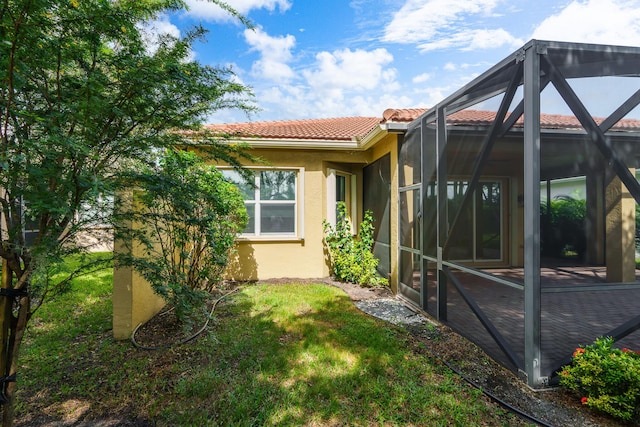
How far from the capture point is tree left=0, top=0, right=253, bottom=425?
66.2 inches

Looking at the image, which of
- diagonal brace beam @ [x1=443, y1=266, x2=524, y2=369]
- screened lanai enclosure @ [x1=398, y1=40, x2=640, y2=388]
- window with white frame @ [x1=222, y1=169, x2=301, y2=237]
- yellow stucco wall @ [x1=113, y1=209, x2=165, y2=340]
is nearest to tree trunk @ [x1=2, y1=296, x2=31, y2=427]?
yellow stucco wall @ [x1=113, y1=209, x2=165, y2=340]

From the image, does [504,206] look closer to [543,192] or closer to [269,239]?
[543,192]

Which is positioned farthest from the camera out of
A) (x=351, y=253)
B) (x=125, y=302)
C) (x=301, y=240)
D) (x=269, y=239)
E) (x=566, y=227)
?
(x=301, y=240)

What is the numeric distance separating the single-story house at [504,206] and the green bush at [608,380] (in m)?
0.31

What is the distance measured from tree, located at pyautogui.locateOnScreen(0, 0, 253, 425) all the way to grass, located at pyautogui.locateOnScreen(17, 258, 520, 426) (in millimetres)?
740

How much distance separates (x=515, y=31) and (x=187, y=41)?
6464 millimetres

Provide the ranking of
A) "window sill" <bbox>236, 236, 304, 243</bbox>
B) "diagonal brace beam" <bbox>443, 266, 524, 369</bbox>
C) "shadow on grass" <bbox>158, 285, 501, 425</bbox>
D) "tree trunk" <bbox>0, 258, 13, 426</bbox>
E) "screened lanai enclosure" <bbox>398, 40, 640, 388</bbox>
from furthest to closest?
"window sill" <bbox>236, 236, 304, 243</bbox>, "diagonal brace beam" <bbox>443, 266, 524, 369</bbox>, "screened lanai enclosure" <bbox>398, 40, 640, 388</bbox>, "shadow on grass" <bbox>158, 285, 501, 425</bbox>, "tree trunk" <bbox>0, 258, 13, 426</bbox>

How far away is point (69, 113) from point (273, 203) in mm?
5929

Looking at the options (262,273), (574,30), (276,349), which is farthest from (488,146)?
(262,273)

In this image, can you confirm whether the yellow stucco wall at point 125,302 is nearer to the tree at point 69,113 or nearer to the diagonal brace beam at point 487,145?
the tree at point 69,113

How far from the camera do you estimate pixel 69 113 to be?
1.85 metres

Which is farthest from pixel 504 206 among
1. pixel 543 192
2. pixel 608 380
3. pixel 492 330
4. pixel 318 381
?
pixel 318 381

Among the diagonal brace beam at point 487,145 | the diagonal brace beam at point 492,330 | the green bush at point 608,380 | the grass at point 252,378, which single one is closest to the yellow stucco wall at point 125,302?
the grass at point 252,378

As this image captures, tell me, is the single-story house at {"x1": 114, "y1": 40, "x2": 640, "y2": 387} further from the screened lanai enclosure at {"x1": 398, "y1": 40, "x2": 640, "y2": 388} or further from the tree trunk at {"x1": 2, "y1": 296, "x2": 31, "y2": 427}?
the tree trunk at {"x1": 2, "y1": 296, "x2": 31, "y2": 427}
